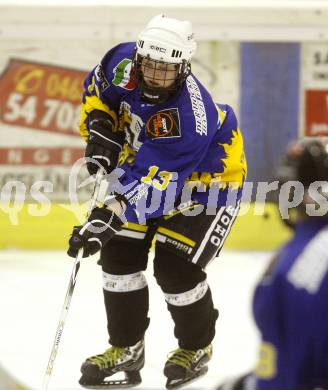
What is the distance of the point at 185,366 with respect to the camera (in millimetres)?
3334

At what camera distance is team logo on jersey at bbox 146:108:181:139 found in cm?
316

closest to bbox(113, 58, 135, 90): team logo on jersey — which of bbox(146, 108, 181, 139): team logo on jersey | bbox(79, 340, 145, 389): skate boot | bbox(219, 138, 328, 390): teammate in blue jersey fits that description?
bbox(146, 108, 181, 139): team logo on jersey

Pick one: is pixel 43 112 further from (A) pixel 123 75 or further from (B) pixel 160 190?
(B) pixel 160 190

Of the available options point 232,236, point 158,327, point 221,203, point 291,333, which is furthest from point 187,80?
point 232,236

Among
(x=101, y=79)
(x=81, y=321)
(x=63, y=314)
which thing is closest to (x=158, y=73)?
(x=101, y=79)

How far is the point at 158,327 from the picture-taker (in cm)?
419

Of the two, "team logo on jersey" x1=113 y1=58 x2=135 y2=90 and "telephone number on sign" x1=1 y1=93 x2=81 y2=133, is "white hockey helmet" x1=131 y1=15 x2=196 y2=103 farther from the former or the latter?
"telephone number on sign" x1=1 y1=93 x2=81 y2=133

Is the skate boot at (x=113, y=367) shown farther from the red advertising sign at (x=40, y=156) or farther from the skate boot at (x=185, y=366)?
the red advertising sign at (x=40, y=156)

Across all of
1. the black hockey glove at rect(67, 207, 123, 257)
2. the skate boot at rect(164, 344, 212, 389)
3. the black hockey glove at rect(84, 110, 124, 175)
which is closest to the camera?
the black hockey glove at rect(67, 207, 123, 257)

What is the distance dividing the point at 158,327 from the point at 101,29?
2.68m

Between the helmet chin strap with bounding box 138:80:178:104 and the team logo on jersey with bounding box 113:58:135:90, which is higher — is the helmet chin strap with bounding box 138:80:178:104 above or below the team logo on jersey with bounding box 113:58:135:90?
below

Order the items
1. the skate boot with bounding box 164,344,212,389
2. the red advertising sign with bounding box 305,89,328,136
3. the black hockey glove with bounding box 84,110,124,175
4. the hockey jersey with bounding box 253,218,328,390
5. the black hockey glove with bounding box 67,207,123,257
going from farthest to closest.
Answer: the red advertising sign with bounding box 305,89,328,136 → the black hockey glove with bounding box 84,110,124,175 → the skate boot with bounding box 164,344,212,389 → the black hockey glove with bounding box 67,207,123,257 → the hockey jersey with bounding box 253,218,328,390

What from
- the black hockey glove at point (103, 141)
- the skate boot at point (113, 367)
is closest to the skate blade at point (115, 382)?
the skate boot at point (113, 367)

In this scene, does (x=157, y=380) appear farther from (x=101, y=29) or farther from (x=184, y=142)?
(x=101, y=29)
